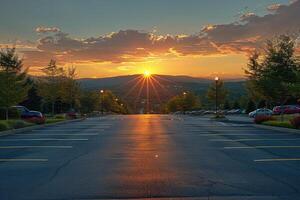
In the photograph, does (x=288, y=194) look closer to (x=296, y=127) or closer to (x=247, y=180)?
(x=247, y=180)

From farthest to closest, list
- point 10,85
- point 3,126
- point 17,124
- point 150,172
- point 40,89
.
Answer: point 40,89, point 10,85, point 17,124, point 3,126, point 150,172

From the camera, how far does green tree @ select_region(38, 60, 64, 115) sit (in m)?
59.8

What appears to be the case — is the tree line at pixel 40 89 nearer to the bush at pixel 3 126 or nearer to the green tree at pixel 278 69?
the bush at pixel 3 126

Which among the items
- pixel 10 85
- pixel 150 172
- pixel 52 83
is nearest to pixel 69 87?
pixel 52 83

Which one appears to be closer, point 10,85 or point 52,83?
point 10,85

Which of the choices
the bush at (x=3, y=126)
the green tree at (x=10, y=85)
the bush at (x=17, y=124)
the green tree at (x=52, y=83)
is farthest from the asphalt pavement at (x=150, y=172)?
the green tree at (x=52, y=83)

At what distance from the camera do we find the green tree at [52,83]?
196 feet

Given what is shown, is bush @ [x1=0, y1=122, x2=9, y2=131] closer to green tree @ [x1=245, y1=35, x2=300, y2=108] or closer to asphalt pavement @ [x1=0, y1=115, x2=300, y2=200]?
asphalt pavement @ [x1=0, y1=115, x2=300, y2=200]

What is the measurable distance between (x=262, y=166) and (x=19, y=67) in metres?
35.2

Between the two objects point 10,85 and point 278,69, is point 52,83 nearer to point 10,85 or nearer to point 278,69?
point 10,85

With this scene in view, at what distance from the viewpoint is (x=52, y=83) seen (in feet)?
201

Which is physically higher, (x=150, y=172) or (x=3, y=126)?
(x=3, y=126)

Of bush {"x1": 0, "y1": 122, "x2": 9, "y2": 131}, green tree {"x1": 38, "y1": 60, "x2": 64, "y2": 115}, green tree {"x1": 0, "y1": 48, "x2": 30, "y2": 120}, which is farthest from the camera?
green tree {"x1": 38, "y1": 60, "x2": 64, "y2": 115}

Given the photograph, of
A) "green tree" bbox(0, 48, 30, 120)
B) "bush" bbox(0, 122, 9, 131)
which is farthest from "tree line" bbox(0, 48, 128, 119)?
"bush" bbox(0, 122, 9, 131)
